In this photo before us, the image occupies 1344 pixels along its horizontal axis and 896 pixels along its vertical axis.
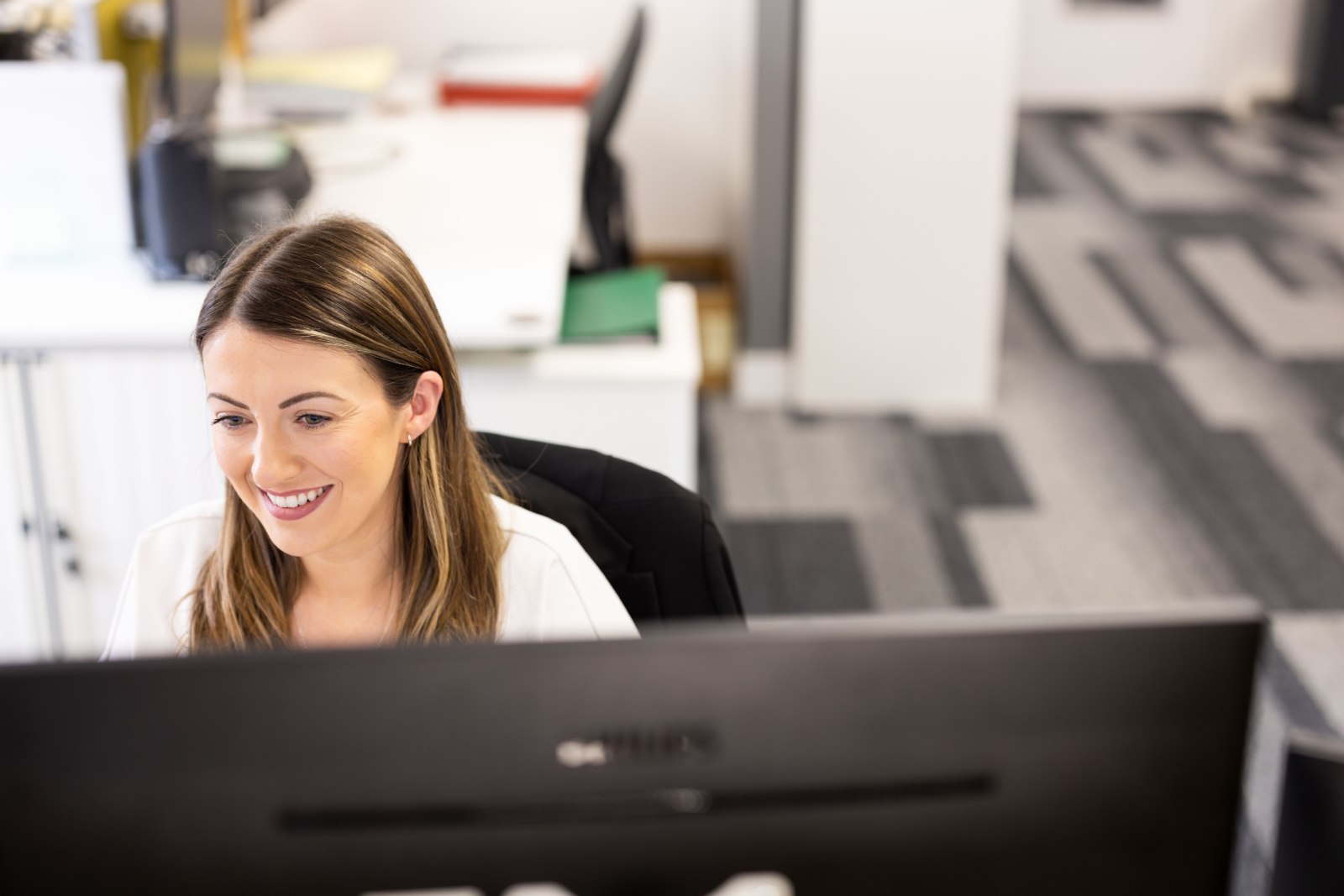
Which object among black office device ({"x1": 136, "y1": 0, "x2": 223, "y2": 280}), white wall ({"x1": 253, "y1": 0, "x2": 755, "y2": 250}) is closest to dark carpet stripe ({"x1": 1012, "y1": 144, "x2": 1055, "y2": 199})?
white wall ({"x1": 253, "y1": 0, "x2": 755, "y2": 250})

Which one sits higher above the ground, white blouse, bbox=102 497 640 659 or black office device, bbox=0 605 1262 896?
black office device, bbox=0 605 1262 896

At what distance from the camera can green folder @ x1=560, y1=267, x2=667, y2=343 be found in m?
2.02

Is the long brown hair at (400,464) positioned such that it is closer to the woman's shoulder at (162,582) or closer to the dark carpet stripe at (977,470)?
the woman's shoulder at (162,582)

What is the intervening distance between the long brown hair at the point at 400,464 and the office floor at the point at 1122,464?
131cm

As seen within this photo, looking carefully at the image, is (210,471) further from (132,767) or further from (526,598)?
(132,767)

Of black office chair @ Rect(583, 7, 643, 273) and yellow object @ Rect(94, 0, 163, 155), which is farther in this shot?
black office chair @ Rect(583, 7, 643, 273)

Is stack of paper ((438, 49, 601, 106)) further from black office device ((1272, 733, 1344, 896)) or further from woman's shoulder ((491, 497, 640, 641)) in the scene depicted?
black office device ((1272, 733, 1344, 896))

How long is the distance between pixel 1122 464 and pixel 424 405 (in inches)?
89.7

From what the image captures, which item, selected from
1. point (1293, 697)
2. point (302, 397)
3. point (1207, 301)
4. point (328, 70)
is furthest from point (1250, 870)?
point (328, 70)

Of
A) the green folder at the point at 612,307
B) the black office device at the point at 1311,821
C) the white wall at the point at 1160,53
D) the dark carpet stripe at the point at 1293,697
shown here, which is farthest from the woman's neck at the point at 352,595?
the white wall at the point at 1160,53

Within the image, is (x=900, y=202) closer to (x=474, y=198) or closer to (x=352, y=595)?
(x=474, y=198)

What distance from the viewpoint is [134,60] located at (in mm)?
2418

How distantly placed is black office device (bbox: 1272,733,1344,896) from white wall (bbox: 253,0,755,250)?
298cm

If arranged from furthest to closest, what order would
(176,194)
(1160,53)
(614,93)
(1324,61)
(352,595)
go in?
1. (1160,53)
2. (1324,61)
3. (614,93)
4. (176,194)
5. (352,595)
